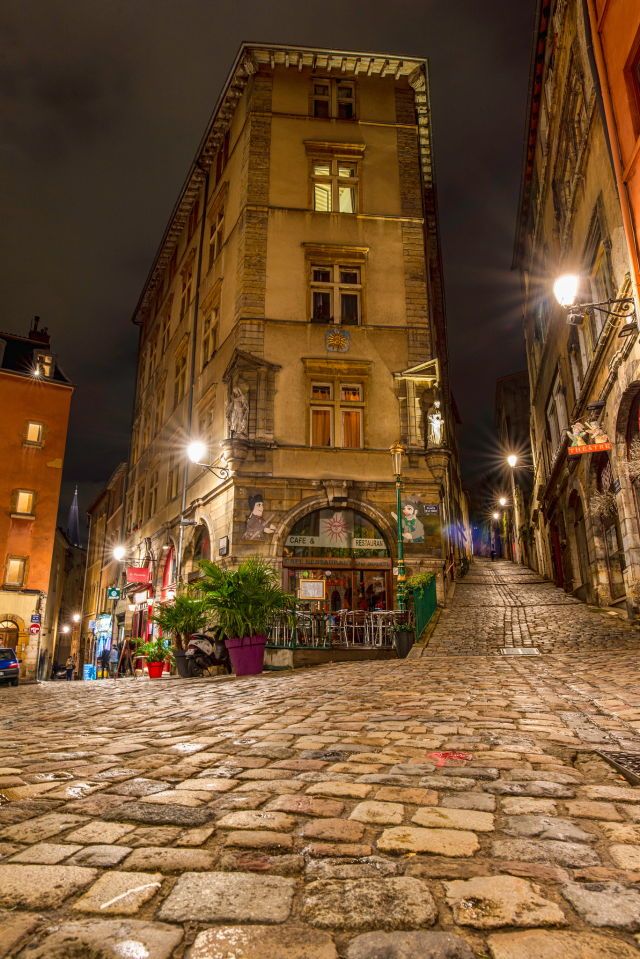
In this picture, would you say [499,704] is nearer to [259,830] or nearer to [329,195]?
[259,830]

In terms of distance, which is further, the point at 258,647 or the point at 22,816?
the point at 258,647

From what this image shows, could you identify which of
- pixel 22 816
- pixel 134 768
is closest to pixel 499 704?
pixel 134 768

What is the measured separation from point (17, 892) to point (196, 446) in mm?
16585

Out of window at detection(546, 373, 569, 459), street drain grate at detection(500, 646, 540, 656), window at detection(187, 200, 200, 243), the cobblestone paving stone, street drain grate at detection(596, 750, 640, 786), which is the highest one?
window at detection(187, 200, 200, 243)

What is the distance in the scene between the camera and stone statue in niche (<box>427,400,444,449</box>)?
22467 mm

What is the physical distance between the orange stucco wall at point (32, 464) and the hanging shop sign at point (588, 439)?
3235 centimetres

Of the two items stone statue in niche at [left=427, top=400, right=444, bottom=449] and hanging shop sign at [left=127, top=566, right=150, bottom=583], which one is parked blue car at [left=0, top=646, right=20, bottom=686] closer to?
hanging shop sign at [left=127, top=566, right=150, bottom=583]

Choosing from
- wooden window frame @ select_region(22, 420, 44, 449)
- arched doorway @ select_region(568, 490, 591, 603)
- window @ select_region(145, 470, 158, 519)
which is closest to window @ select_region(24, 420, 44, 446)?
wooden window frame @ select_region(22, 420, 44, 449)

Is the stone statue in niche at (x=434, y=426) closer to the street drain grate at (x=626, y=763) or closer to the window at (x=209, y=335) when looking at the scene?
the window at (x=209, y=335)

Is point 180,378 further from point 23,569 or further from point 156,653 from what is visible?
point 156,653

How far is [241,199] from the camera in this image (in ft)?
83.3

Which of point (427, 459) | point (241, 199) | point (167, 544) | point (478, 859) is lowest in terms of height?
point (478, 859)

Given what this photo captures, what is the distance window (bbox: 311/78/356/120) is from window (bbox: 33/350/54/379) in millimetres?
24865

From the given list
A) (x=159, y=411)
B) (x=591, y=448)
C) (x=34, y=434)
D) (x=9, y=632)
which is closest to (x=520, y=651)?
(x=591, y=448)
